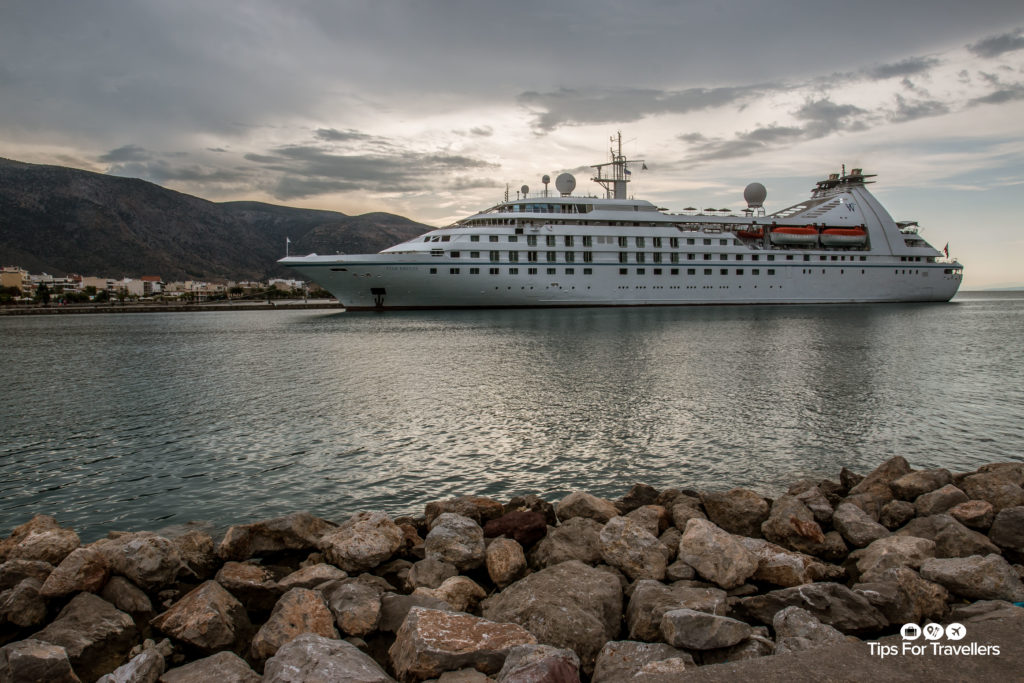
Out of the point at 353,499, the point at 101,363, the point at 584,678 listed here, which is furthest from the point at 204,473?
the point at 101,363

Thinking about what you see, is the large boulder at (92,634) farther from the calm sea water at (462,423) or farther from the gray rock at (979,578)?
the gray rock at (979,578)

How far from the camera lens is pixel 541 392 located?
55.8 ft

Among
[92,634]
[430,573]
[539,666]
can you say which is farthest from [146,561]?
[539,666]

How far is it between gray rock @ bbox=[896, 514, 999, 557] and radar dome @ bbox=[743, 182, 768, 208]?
6878 cm

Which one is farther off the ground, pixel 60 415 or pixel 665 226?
pixel 665 226

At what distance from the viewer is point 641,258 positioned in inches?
2303

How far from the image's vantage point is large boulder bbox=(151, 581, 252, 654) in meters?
4.54

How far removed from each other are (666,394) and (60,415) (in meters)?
15.9

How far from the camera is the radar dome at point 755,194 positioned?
67.8 metres

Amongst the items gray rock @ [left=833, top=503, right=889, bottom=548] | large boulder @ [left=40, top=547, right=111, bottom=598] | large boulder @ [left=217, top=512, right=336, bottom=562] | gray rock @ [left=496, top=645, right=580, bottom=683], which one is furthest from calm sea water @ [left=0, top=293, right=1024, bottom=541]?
gray rock @ [left=496, top=645, right=580, bottom=683]

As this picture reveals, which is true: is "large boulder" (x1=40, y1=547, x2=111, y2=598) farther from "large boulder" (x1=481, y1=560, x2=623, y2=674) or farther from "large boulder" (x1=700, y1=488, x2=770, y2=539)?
"large boulder" (x1=700, y1=488, x2=770, y2=539)

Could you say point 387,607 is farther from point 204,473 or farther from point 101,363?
point 101,363

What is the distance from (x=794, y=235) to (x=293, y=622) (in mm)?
69177

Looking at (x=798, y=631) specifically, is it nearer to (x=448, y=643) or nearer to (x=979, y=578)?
(x=979, y=578)
